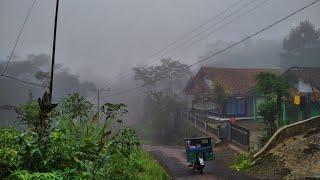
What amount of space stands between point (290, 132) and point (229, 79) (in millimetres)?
22316

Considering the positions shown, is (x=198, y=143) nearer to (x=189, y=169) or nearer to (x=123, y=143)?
(x=189, y=169)

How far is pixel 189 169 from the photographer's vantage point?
18.3 m

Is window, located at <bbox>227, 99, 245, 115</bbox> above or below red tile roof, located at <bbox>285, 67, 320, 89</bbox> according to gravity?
below

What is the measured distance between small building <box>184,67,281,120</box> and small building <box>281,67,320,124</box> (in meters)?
3.92

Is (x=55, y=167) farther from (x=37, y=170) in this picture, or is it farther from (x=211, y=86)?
(x=211, y=86)

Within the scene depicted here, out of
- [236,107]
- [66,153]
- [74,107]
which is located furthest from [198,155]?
[236,107]

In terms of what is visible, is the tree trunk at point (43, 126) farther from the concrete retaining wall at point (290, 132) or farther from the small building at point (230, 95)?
the small building at point (230, 95)

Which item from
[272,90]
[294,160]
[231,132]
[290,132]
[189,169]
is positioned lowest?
[189,169]

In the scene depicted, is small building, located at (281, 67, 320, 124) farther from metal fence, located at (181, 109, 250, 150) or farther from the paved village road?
the paved village road

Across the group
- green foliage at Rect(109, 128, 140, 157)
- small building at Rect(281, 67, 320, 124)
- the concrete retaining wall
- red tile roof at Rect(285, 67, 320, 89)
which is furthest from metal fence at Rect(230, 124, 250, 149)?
red tile roof at Rect(285, 67, 320, 89)

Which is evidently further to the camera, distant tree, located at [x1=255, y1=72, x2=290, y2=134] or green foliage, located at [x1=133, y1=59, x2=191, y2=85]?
green foliage, located at [x1=133, y1=59, x2=191, y2=85]

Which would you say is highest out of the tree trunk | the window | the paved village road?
the window

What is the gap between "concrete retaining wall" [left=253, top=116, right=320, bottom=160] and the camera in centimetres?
1798

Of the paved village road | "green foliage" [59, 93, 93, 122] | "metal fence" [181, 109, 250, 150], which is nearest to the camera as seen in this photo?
"green foliage" [59, 93, 93, 122]
